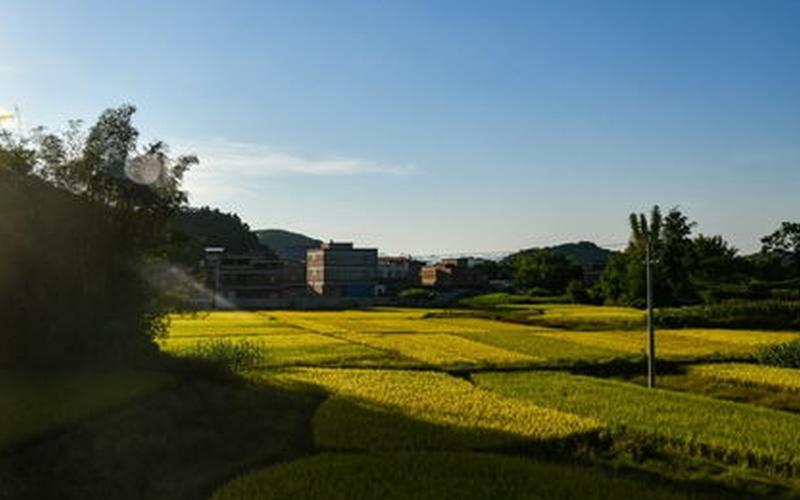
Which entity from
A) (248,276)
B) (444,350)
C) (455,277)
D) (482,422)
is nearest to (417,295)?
(248,276)

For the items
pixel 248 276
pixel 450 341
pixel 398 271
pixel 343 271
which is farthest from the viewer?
pixel 398 271

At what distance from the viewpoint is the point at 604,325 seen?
6119cm

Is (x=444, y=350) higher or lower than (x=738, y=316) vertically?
lower

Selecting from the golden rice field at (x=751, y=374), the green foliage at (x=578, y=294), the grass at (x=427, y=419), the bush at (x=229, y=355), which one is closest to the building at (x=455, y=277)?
the green foliage at (x=578, y=294)

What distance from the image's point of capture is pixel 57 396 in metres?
22.1

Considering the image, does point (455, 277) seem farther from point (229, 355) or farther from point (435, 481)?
point (435, 481)

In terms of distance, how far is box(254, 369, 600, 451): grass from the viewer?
19.0 metres

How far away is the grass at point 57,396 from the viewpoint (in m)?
18.4

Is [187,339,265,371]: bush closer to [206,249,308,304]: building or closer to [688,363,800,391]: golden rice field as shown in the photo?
[688,363,800,391]: golden rice field

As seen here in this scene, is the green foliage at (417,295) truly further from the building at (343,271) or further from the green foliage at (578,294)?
the building at (343,271)

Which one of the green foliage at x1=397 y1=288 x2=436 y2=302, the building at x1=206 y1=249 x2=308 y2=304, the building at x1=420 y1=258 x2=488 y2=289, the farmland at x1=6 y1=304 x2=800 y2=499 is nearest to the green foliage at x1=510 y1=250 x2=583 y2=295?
the green foliage at x1=397 y1=288 x2=436 y2=302

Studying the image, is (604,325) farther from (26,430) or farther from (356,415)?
(26,430)

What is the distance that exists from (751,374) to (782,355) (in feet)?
19.2

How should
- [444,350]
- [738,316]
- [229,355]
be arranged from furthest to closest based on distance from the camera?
[738,316] < [444,350] < [229,355]
